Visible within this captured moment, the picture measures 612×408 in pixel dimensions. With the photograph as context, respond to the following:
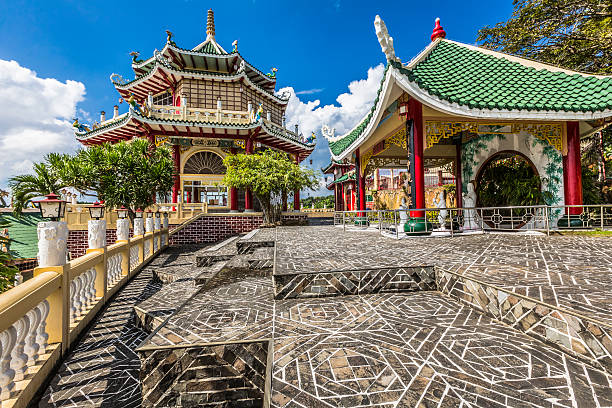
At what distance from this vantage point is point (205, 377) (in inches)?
79.8

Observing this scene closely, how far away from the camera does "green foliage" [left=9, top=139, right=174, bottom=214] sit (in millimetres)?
9227

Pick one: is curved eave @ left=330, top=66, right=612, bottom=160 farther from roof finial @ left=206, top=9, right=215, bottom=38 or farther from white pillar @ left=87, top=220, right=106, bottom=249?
roof finial @ left=206, top=9, right=215, bottom=38

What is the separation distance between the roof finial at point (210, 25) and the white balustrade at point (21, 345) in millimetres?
22871

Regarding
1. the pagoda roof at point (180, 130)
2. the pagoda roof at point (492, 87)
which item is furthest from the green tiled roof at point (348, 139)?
the pagoda roof at point (180, 130)

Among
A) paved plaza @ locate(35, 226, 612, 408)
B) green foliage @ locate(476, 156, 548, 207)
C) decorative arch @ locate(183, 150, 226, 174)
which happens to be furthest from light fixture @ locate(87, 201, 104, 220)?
decorative arch @ locate(183, 150, 226, 174)

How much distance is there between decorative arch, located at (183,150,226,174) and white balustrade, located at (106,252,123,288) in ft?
39.1

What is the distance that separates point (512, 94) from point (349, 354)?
811 cm

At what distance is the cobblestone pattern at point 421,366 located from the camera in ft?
4.68

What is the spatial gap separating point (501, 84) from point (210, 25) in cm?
2107

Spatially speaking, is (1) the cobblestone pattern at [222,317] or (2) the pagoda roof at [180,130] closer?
(1) the cobblestone pattern at [222,317]

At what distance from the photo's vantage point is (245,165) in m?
13.6

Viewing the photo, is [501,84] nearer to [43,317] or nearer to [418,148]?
[418,148]

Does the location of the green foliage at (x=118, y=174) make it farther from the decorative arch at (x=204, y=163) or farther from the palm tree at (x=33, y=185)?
the decorative arch at (x=204, y=163)

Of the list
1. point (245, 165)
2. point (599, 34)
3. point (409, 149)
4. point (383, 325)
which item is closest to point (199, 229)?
point (245, 165)
